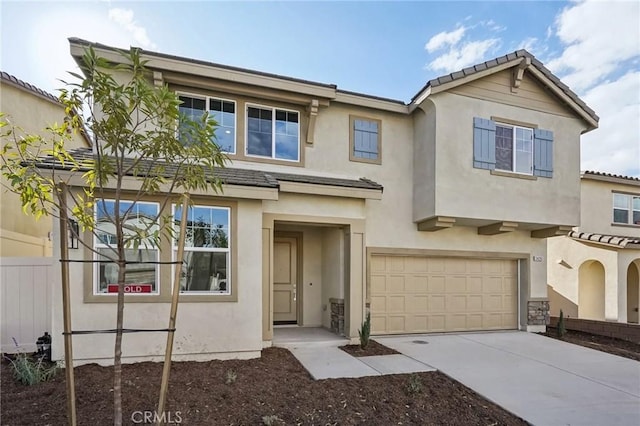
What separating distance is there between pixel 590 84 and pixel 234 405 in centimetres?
1510

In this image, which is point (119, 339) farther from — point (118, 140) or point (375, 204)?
point (375, 204)

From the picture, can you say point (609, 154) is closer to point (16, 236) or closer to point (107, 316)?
point (107, 316)

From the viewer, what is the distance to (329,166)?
8766 mm

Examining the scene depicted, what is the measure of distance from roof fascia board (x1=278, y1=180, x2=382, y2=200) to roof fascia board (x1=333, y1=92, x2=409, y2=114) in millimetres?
2346

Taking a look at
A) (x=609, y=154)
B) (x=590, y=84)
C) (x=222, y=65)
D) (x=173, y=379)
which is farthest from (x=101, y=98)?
(x=609, y=154)

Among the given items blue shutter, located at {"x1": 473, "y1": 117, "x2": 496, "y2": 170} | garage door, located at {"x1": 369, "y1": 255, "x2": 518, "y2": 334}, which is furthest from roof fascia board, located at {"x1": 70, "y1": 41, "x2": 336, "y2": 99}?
garage door, located at {"x1": 369, "y1": 255, "x2": 518, "y2": 334}

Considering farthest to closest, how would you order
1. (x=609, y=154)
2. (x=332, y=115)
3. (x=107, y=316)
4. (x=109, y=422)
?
(x=609, y=154) → (x=332, y=115) → (x=107, y=316) → (x=109, y=422)

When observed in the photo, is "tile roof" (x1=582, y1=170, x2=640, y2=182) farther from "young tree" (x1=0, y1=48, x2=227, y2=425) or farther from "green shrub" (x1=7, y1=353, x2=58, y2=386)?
"green shrub" (x1=7, y1=353, x2=58, y2=386)

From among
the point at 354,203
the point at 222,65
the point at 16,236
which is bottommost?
the point at 16,236

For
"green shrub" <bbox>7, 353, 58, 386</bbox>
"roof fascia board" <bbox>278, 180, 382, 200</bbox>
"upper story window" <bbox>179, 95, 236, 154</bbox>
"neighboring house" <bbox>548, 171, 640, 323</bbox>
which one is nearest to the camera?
"green shrub" <bbox>7, 353, 58, 386</bbox>

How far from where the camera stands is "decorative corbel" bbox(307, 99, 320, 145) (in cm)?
830

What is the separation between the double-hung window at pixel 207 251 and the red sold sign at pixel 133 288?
56 centimetres

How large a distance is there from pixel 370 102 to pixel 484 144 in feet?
10.0

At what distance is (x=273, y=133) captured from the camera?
331 inches
